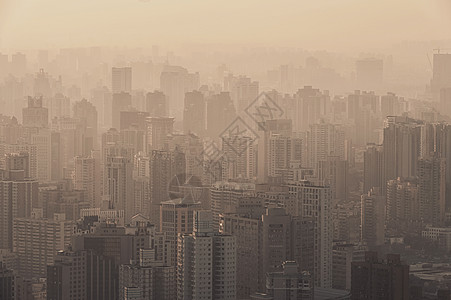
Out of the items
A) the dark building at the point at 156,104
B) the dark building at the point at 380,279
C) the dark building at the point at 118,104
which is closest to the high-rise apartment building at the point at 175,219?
the dark building at the point at 380,279

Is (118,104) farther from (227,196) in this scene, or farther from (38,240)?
(227,196)

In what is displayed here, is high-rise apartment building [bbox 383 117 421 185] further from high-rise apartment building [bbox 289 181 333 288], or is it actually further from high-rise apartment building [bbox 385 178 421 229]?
high-rise apartment building [bbox 289 181 333 288]

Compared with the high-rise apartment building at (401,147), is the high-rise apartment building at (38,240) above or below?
below

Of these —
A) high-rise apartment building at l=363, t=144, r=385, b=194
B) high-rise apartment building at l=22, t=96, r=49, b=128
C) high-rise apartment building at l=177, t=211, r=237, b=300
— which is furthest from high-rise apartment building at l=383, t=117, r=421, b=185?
high-rise apartment building at l=22, t=96, r=49, b=128

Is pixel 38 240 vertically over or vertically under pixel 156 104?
under

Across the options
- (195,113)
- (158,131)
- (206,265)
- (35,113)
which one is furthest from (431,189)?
(35,113)

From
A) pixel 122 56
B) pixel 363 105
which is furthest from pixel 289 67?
pixel 122 56

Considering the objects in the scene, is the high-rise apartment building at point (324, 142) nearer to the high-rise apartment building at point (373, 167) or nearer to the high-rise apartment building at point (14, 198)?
the high-rise apartment building at point (373, 167)

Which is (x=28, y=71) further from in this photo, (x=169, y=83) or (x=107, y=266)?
(x=107, y=266)
